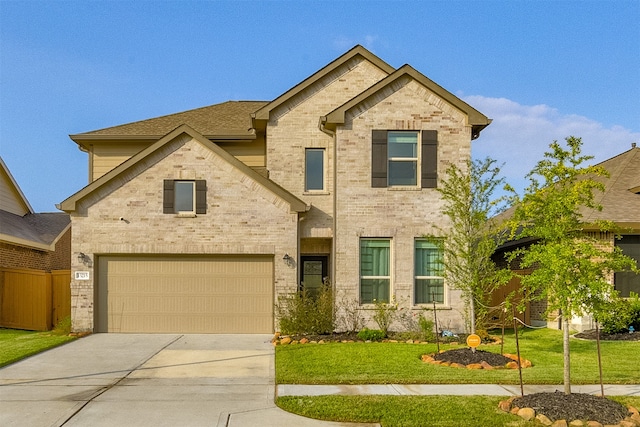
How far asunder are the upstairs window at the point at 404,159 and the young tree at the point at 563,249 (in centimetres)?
719

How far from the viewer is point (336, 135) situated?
54.3 ft

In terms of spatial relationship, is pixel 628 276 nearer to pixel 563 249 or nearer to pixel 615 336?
pixel 615 336

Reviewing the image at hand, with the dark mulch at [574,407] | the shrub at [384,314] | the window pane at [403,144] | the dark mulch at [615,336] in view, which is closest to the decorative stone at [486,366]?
the dark mulch at [574,407]

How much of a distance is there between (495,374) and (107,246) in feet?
35.1

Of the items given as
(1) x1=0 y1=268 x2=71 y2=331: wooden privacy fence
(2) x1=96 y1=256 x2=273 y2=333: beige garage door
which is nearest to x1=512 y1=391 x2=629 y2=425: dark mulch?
(2) x1=96 y1=256 x2=273 y2=333: beige garage door

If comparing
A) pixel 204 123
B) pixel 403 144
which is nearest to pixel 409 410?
pixel 403 144

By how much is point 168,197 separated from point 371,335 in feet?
21.7

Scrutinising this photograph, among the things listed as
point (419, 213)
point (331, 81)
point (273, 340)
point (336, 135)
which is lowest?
point (273, 340)

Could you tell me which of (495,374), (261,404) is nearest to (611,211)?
(495,374)

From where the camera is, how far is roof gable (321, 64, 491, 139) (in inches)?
645

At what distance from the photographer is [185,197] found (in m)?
16.5

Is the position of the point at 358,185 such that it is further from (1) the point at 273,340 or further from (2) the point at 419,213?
(1) the point at 273,340

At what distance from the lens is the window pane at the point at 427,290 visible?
1639cm

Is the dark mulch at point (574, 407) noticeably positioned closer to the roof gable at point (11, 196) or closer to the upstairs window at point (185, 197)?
the upstairs window at point (185, 197)
